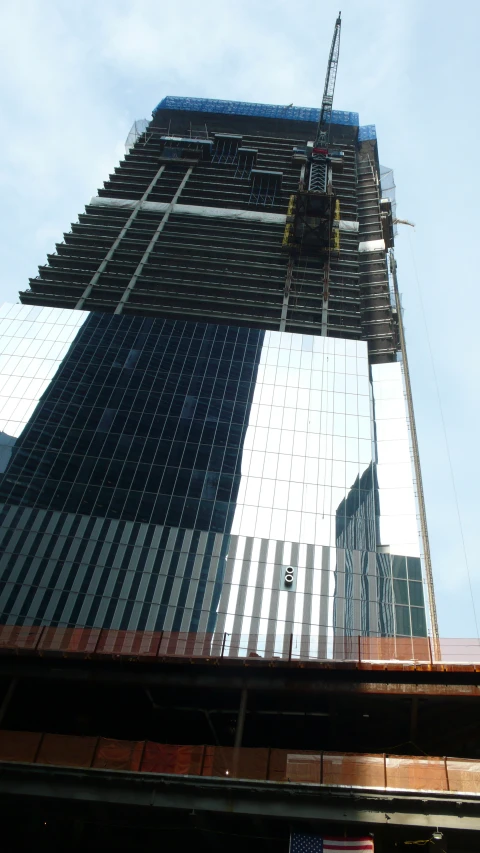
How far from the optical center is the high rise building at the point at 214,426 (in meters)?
40.8

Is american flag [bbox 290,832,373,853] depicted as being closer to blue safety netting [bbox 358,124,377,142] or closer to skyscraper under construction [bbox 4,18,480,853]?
skyscraper under construction [bbox 4,18,480,853]

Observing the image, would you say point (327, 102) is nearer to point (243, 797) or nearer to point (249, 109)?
point (249, 109)

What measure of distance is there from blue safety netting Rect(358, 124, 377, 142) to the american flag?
104m

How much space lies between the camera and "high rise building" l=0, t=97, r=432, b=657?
134 ft

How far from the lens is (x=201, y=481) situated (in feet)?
156

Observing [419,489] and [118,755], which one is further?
[419,489]

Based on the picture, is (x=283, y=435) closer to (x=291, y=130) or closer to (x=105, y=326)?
(x=105, y=326)

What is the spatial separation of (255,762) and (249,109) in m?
108

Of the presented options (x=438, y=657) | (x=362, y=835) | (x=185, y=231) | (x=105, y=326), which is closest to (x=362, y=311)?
(x=185, y=231)

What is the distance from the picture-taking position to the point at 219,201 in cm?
8356

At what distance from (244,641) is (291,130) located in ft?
299

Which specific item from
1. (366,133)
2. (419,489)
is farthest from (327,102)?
(419,489)

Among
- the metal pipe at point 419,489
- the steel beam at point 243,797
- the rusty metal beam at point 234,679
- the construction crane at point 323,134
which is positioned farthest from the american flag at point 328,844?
the construction crane at point 323,134

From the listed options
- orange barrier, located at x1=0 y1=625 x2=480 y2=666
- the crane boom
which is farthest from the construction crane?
orange barrier, located at x1=0 y1=625 x2=480 y2=666
